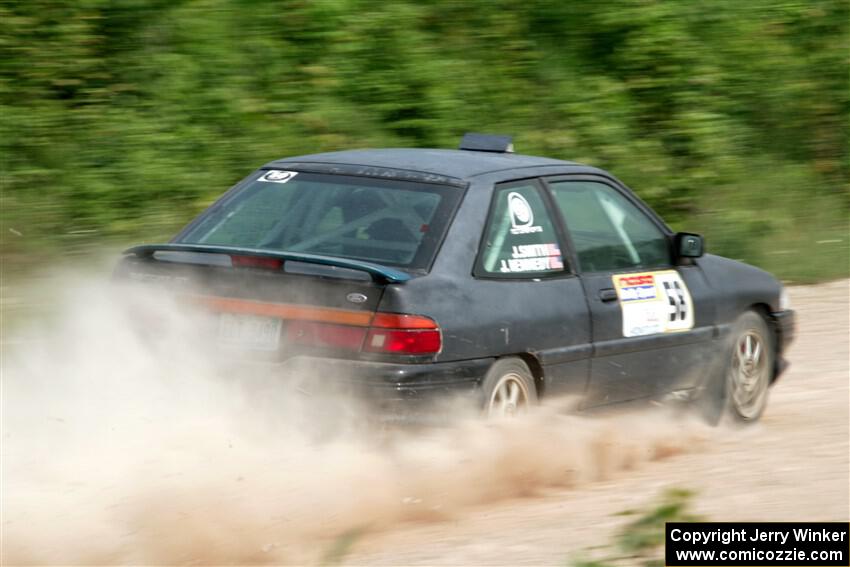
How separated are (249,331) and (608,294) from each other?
200 cm

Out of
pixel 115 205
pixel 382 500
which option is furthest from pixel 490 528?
pixel 115 205

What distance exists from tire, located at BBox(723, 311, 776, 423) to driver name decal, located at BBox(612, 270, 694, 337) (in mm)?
596

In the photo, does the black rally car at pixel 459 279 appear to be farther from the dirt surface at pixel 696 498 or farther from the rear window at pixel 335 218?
the dirt surface at pixel 696 498

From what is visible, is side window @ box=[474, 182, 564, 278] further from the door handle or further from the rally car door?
the door handle

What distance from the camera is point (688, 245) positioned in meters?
7.33

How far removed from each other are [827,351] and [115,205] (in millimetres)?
5959

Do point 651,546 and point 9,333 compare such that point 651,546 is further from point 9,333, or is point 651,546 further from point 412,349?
point 9,333

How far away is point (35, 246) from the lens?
10539 mm

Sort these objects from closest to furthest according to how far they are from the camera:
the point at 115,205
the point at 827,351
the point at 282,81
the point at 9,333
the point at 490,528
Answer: the point at 490,528, the point at 9,333, the point at 827,351, the point at 115,205, the point at 282,81

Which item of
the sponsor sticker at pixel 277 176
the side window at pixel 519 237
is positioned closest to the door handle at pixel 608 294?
the side window at pixel 519 237

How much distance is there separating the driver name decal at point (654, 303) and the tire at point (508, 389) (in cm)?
87

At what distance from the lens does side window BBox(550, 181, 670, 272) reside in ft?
22.4

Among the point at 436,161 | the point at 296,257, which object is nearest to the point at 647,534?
the point at 296,257

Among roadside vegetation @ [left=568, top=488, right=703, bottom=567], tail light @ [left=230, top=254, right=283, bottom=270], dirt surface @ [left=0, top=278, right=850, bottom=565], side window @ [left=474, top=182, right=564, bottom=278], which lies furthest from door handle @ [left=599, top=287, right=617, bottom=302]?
roadside vegetation @ [left=568, top=488, right=703, bottom=567]
